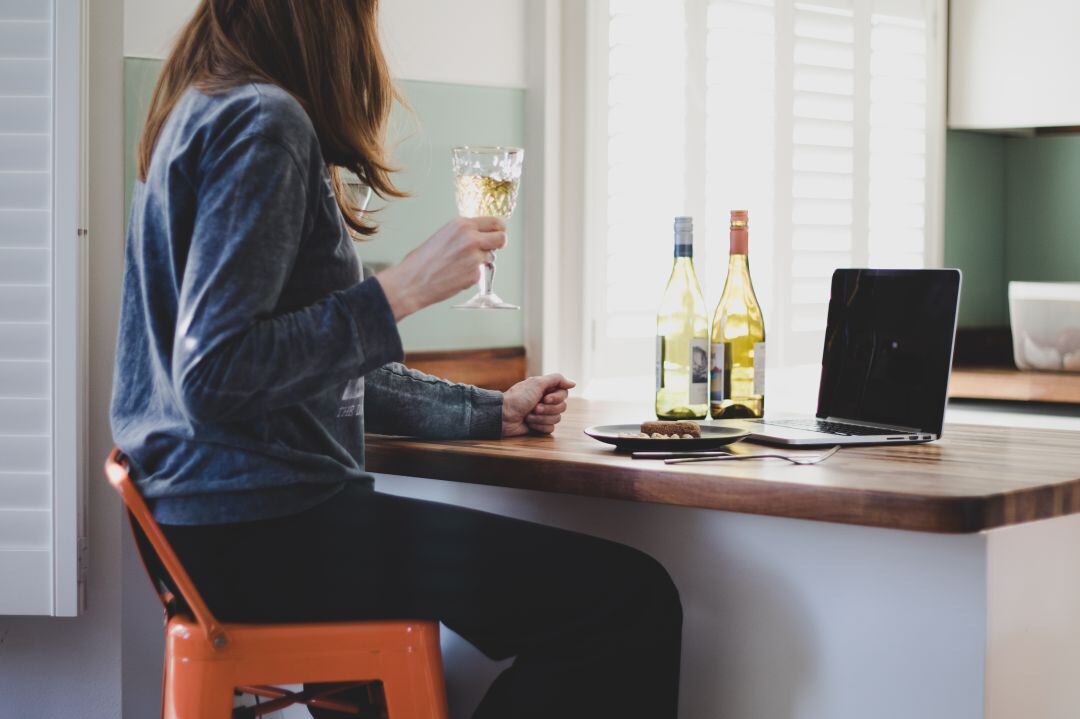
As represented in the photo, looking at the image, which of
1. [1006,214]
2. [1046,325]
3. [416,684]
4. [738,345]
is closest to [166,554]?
[416,684]

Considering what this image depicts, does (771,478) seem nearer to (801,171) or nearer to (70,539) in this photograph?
(70,539)

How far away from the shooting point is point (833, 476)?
1243 millimetres

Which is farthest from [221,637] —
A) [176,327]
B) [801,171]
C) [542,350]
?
[801,171]

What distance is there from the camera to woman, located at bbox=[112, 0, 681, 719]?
1.12 m

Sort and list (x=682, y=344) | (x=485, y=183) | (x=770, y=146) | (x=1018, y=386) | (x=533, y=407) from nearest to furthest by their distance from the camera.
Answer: (x=485, y=183) → (x=533, y=407) → (x=682, y=344) → (x=770, y=146) → (x=1018, y=386)

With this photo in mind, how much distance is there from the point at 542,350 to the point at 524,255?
23 centimetres

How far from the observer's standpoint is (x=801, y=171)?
10.1 feet

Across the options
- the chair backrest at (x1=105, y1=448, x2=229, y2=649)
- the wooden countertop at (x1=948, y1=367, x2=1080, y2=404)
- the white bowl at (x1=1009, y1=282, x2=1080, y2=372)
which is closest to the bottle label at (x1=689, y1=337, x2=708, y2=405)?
the chair backrest at (x1=105, y1=448, x2=229, y2=649)

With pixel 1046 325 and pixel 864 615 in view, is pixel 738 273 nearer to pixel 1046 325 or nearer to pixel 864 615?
pixel 864 615

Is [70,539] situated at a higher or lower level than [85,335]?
lower

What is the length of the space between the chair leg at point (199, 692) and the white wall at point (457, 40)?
1.63m

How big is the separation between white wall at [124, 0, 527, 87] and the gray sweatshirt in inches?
53.5

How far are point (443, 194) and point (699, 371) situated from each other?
1.12m

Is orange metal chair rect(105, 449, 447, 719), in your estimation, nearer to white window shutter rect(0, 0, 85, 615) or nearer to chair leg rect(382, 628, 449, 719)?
chair leg rect(382, 628, 449, 719)
